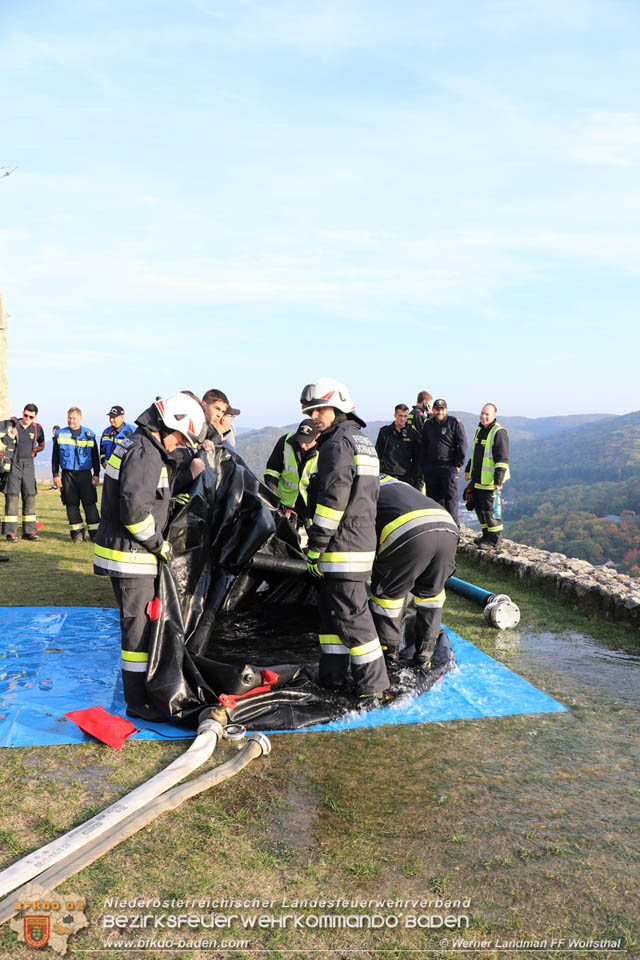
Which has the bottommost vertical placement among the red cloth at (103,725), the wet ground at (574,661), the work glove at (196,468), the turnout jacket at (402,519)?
the wet ground at (574,661)

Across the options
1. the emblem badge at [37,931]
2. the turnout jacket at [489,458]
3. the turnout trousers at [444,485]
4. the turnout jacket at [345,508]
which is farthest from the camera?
the turnout trousers at [444,485]

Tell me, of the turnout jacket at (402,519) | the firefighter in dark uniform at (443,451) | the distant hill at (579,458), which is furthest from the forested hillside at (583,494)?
the turnout jacket at (402,519)

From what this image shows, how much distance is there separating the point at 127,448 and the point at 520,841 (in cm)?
314

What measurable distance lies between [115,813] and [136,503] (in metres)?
1.80

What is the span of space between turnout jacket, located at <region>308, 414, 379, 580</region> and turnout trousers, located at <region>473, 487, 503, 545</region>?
18.6 ft

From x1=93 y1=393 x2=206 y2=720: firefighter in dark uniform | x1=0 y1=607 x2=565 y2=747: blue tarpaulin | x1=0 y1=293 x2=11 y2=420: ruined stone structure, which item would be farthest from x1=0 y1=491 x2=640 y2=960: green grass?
x1=0 y1=293 x2=11 y2=420: ruined stone structure

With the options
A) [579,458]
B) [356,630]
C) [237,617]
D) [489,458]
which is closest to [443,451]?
[489,458]

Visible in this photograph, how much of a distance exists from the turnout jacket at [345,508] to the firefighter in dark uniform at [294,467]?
1.69m

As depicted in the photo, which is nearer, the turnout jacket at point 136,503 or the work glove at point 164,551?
the turnout jacket at point 136,503

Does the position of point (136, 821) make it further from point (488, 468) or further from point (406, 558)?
point (488, 468)

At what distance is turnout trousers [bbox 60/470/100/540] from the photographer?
10.5 m

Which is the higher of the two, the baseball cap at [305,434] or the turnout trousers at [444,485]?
the baseball cap at [305,434]

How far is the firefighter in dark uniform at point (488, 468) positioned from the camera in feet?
32.1

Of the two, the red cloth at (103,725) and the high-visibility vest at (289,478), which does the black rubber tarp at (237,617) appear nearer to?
the red cloth at (103,725)
